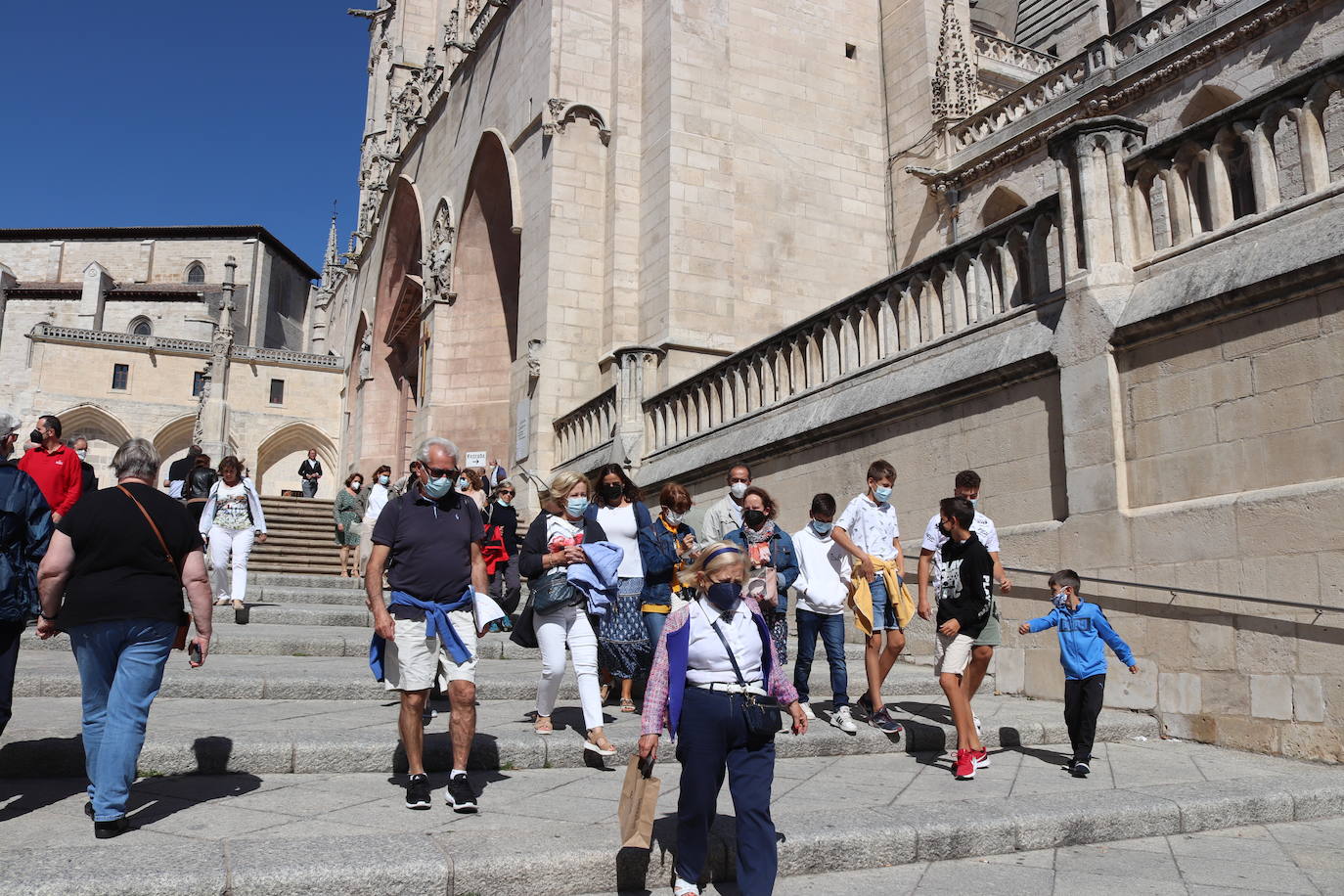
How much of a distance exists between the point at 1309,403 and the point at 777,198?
12483 millimetres

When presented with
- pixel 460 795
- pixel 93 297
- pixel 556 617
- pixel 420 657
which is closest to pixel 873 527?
pixel 556 617

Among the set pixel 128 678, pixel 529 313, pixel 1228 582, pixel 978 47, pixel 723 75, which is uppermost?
pixel 978 47

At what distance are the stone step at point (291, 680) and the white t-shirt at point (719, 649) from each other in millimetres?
3342

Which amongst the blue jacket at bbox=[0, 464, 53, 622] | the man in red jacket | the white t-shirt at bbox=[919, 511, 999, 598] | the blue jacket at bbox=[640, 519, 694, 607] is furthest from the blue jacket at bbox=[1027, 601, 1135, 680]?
the man in red jacket

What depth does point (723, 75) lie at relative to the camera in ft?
56.3

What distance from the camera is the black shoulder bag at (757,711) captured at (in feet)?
12.4

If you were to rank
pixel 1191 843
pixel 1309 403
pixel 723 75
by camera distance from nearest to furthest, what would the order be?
pixel 1191 843
pixel 1309 403
pixel 723 75

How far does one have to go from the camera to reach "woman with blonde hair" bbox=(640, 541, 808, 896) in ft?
12.2

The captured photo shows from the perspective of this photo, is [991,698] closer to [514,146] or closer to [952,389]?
[952,389]

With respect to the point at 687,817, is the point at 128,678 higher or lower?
higher

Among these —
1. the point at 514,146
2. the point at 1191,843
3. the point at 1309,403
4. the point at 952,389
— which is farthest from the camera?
the point at 514,146

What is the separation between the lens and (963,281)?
905cm

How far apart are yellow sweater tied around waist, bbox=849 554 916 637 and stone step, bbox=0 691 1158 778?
2.19 ft

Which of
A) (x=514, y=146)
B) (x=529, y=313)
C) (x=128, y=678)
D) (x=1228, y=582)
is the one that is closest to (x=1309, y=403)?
(x=1228, y=582)
